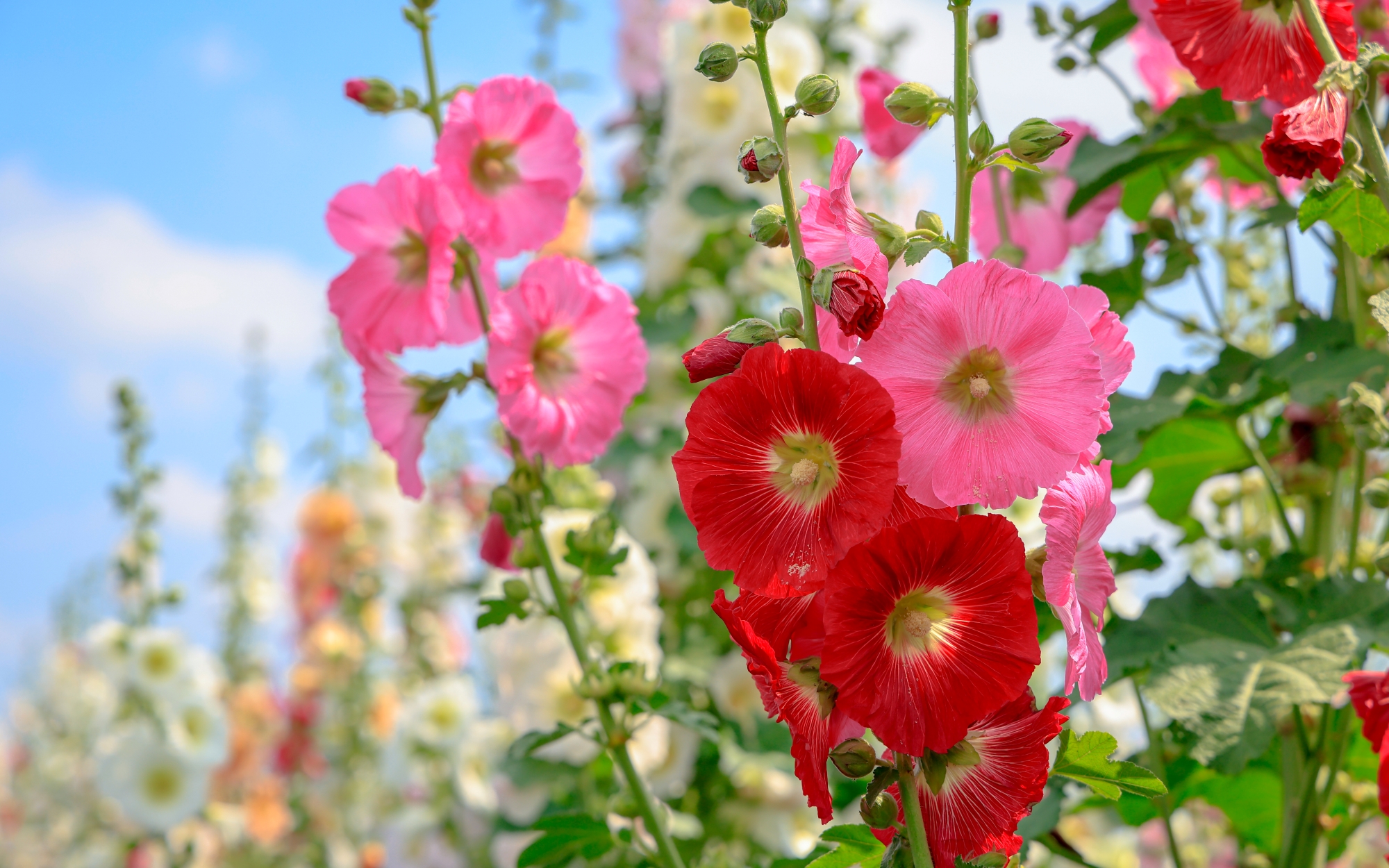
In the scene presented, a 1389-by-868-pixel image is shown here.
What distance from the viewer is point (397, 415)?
100cm

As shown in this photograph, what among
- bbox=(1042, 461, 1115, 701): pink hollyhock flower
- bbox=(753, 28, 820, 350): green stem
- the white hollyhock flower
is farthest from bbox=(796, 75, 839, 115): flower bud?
the white hollyhock flower

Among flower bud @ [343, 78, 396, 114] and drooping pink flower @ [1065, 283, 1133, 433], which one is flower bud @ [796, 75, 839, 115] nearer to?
drooping pink flower @ [1065, 283, 1133, 433]

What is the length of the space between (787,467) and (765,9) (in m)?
0.27

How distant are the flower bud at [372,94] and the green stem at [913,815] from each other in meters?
0.77

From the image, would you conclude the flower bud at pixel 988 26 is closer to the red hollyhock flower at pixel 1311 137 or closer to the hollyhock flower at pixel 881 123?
the hollyhock flower at pixel 881 123

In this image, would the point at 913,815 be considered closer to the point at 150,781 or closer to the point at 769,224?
the point at 769,224

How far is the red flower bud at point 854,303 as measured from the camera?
51 centimetres

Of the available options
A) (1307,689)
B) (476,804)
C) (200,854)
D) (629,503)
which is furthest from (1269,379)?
(200,854)

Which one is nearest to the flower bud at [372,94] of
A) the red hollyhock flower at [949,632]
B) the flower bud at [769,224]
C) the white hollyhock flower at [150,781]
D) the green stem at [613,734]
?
the green stem at [613,734]

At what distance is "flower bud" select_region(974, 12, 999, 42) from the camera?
3.36 feet

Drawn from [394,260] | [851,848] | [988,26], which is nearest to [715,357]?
[851,848]

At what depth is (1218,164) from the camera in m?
1.26

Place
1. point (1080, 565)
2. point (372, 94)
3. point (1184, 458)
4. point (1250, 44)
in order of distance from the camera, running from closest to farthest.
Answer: point (1080, 565), point (1250, 44), point (372, 94), point (1184, 458)

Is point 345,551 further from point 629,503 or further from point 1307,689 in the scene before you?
point 1307,689
